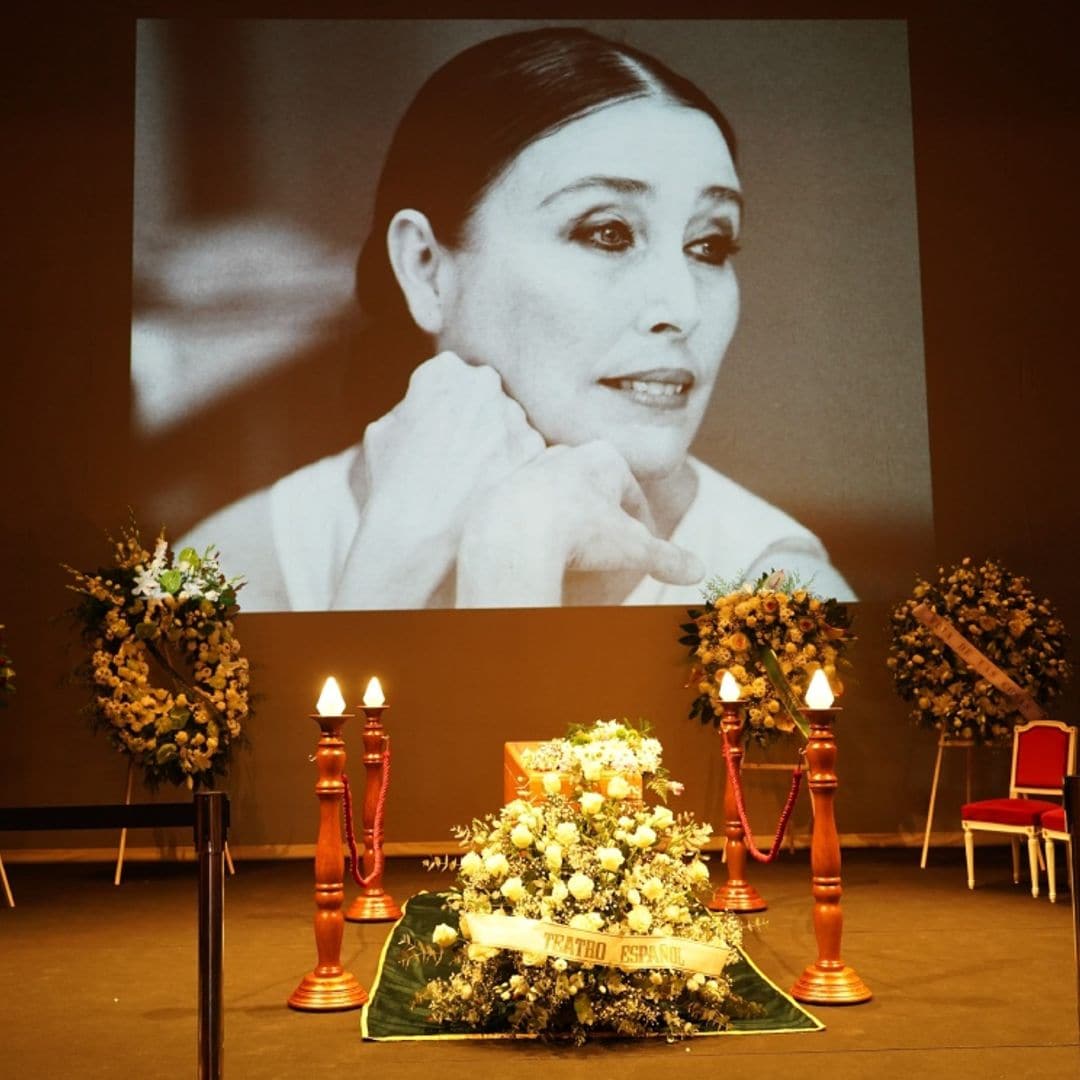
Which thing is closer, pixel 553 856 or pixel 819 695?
pixel 553 856

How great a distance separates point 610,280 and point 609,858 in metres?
5.58

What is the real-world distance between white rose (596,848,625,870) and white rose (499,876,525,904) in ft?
0.87

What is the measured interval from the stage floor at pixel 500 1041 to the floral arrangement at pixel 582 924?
5.0 inches

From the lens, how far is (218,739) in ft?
25.4

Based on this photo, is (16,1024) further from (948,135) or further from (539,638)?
(948,135)

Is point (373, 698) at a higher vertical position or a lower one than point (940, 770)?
higher

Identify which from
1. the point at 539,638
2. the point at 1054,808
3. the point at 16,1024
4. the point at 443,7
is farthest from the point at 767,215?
the point at 16,1024

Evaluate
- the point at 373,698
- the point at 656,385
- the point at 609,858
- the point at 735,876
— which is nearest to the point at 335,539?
the point at 656,385

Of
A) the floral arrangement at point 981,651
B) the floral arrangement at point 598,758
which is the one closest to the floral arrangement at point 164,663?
the floral arrangement at point 598,758

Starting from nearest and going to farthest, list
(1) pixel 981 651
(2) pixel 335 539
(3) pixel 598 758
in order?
(3) pixel 598 758
(1) pixel 981 651
(2) pixel 335 539

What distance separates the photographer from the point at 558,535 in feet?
28.7

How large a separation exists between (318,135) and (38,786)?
15.7 feet

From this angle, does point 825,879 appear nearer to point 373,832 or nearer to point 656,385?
Answer: point 373,832

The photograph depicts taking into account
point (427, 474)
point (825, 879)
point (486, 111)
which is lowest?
point (825, 879)
